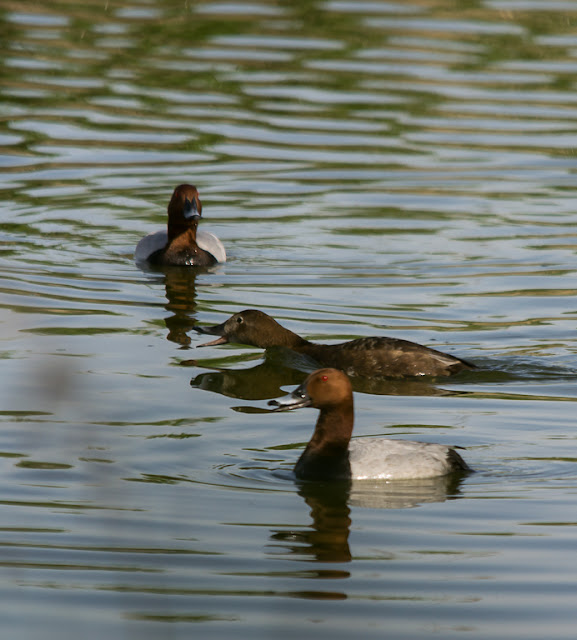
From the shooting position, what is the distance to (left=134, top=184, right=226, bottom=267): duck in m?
15.9

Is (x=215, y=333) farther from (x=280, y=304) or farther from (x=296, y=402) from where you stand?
(x=296, y=402)

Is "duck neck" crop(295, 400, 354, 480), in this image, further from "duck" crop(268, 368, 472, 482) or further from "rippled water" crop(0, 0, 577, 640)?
"rippled water" crop(0, 0, 577, 640)

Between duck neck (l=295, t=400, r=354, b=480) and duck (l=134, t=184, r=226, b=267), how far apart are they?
7.18m

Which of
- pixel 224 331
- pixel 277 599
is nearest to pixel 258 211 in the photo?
pixel 224 331

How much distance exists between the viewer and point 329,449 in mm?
8703

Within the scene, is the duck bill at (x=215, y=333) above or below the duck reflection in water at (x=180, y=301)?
above

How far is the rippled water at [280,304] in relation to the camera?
687 centimetres

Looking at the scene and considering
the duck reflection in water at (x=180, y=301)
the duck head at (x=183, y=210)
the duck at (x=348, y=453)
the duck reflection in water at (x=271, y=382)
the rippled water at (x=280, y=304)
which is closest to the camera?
the rippled water at (x=280, y=304)

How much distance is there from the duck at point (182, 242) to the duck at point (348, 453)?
7.13 meters

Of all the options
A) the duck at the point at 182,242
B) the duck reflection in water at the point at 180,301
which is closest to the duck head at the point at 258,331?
the duck reflection in water at the point at 180,301

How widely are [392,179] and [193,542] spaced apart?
12.2 metres

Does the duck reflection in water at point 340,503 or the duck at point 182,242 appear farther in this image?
the duck at point 182,242

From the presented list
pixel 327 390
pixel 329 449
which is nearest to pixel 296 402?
pixel 327 390

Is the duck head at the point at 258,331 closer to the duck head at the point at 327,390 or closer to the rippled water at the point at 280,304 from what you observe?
the rippled water at the point at 280,304
